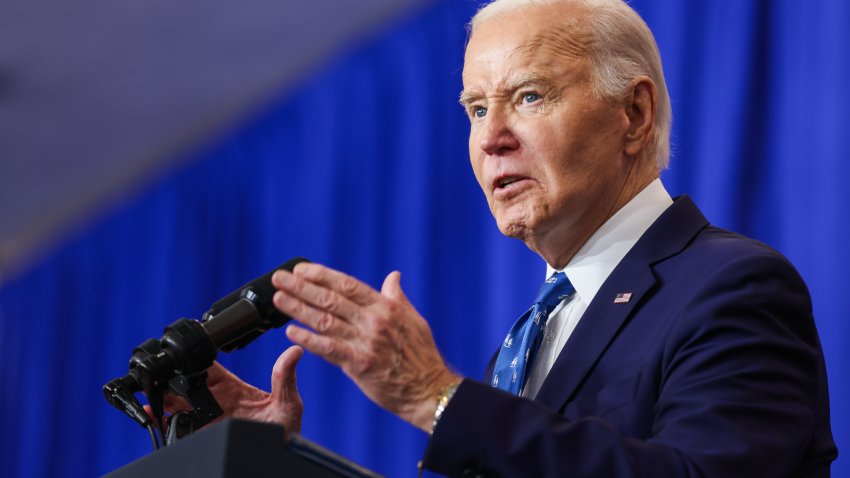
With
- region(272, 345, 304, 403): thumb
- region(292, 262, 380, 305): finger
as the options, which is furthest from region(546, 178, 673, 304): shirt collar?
region(292, 262, 380, 305): finger

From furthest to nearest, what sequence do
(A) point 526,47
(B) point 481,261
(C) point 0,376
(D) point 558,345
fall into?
(C) point 0,376
(B) point 481,261
(A) point 526,47
(D) point 558,345

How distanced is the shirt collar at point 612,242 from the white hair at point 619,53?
0.55 feet

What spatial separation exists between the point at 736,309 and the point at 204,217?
3947 millimetres

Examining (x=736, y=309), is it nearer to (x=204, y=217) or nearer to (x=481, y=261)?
(x=481, y=261)

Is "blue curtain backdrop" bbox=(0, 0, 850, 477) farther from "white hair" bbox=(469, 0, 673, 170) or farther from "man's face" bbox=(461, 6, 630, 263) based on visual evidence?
"man's face" bbox=(461, 6, 630, 263)

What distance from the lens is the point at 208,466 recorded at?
46.8 inches

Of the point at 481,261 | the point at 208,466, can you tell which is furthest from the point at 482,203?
the point at 208,466

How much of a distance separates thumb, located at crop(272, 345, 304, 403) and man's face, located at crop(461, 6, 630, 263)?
450 millimetres

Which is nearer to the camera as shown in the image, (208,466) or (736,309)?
(208,466)

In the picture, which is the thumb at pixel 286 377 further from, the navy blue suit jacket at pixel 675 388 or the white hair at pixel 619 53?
the white hair at pixel 619 53

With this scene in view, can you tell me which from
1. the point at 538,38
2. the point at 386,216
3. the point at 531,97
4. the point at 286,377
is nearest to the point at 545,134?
the point at 531,97

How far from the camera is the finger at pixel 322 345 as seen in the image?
1.35 meters

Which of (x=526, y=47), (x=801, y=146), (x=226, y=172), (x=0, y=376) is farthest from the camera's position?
(x=0, y=376)

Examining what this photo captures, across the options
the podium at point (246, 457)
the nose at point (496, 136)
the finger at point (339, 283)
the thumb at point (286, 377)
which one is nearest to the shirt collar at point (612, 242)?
the nose at point (496, 136)
